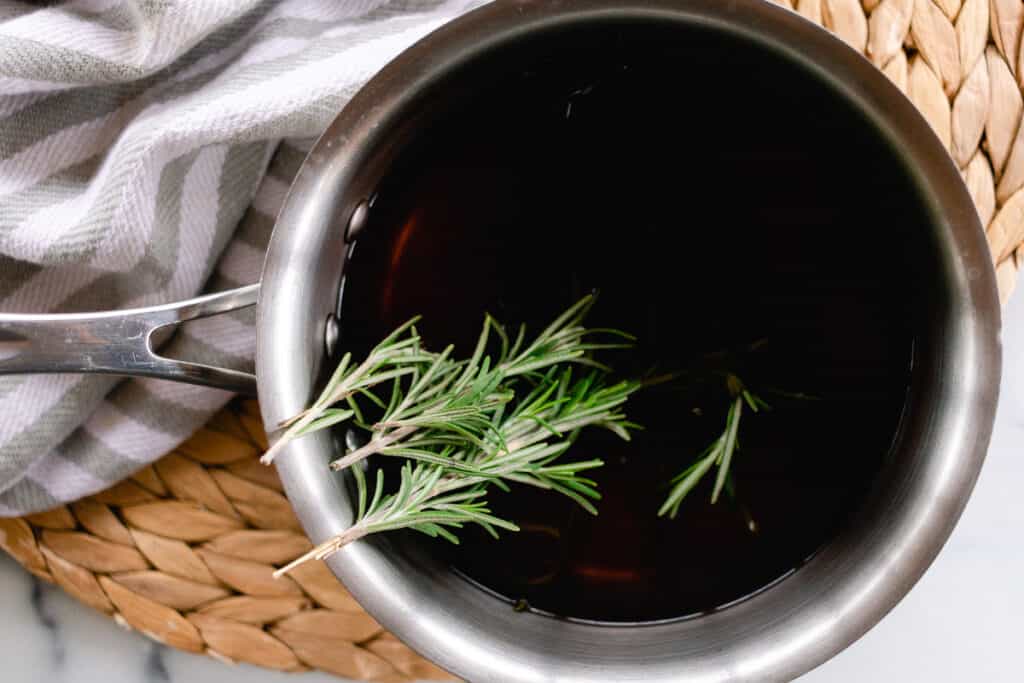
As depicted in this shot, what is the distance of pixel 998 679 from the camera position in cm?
67

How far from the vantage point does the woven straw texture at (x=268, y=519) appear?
21.8 inches

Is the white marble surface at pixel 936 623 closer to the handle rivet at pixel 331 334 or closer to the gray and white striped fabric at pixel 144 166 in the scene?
the gray and white striped fabric at pixel 144 166

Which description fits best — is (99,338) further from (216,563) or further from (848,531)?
(848,531)

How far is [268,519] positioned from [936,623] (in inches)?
18.1

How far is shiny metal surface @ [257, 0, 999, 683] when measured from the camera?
0.44 meters

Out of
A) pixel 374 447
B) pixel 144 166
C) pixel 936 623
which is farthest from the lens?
pixel 936 623

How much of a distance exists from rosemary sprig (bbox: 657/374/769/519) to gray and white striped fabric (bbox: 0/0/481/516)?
269mm

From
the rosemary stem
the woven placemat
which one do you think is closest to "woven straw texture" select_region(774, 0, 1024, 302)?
the rosemary stem

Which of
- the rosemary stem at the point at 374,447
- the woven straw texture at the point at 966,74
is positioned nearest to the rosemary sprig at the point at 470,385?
the rosemary stem at the point at 374,447

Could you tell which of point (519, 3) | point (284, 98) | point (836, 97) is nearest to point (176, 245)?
point (284, 98)

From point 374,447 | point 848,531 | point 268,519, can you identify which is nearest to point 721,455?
point 848,531

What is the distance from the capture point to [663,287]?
0.52 meters

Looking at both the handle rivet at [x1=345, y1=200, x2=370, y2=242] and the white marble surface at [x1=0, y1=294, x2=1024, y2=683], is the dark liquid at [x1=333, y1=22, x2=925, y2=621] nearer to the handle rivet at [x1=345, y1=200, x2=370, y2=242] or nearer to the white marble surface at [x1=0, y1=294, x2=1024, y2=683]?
the handle rivet at [x1=345, y1=200, x2=370, y2=242]

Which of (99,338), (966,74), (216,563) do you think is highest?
(966,74)
